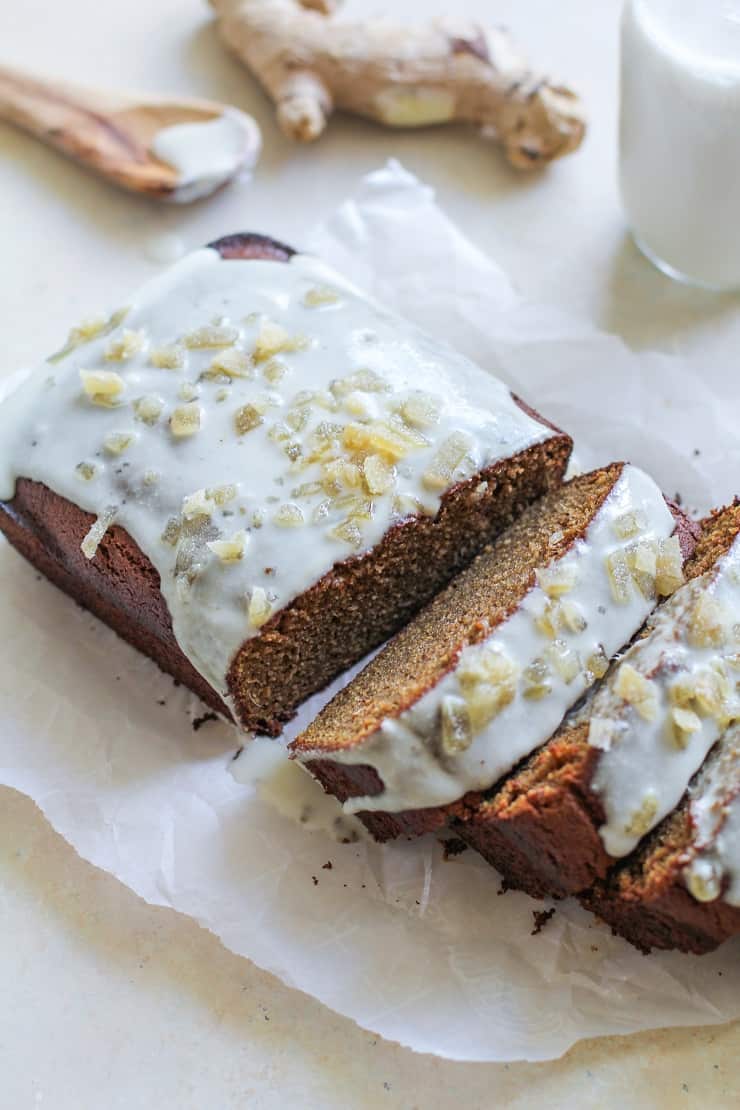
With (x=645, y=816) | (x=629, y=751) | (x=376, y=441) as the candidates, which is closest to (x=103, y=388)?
(x=376, y=441)

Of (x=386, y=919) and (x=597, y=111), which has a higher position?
(x=597, y=111)

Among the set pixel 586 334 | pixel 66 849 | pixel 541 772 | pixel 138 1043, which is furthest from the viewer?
pixel 586 334

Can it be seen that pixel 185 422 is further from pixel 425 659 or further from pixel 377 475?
pixel 425 659

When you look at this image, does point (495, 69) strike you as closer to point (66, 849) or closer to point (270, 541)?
point (270, 541)

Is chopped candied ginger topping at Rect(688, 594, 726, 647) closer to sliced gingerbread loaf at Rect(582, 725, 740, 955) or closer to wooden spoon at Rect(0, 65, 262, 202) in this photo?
sliced gingerbread loaf at Rect(582, 725, 740, 955)

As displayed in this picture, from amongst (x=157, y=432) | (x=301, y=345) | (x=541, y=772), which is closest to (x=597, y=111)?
(x=301, y=345)

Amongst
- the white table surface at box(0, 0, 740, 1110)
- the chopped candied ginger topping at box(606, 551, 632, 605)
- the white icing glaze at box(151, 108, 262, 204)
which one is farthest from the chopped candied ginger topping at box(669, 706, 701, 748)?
the white icing glaze at box(151, 108, 262, 204)

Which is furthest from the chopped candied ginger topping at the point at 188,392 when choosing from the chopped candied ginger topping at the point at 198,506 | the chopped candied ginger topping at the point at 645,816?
the chopped candied ginger topping at the point at 645,816
